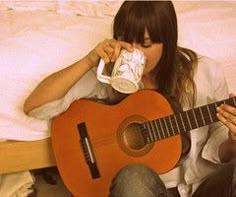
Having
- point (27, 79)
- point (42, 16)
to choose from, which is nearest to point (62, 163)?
point (27, 79)

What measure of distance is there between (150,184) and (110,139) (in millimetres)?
198

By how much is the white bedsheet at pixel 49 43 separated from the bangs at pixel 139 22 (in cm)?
31

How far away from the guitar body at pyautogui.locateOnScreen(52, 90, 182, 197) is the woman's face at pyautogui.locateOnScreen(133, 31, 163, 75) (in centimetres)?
10

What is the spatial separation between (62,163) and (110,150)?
143 millimetres

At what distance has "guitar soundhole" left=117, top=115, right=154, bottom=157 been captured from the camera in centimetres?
113

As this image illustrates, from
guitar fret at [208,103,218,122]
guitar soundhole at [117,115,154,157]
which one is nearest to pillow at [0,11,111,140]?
guitar soundhole at [117,115,154,157]

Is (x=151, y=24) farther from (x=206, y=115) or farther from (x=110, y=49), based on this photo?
(x=206, y=115)

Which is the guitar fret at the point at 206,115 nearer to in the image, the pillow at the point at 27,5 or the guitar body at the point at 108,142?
the guitar body at the point at 108,142

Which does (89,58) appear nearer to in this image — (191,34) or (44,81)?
(44,81)

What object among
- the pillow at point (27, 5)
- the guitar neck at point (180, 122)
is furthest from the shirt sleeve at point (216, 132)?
the pillow at point (27, 5)

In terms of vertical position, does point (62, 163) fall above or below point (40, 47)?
below

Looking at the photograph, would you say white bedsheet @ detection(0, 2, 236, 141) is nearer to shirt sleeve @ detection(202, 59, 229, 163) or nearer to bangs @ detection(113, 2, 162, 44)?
shirt sleeve @ detection(202, 59, 229, 163)

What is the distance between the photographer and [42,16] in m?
1.43

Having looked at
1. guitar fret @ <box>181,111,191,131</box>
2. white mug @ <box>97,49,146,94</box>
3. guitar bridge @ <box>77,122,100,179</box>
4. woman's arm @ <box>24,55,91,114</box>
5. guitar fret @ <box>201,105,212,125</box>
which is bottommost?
guitar bridge @ <box>77,122,100,179</box>
